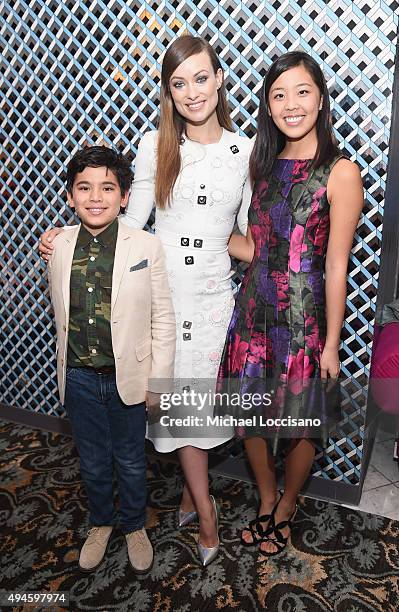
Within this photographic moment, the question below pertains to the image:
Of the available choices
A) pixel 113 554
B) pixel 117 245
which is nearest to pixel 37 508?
pixel 113 554

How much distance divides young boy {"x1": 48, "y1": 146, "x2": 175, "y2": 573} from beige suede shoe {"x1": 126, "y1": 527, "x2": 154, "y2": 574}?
378 mm

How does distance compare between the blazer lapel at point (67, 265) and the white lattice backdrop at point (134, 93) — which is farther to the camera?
the white lattice backdrop at point (134, 93)

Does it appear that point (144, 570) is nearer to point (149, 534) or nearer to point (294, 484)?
point (149, 534)

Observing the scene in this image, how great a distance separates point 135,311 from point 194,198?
1.37 feet

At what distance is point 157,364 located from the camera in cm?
180

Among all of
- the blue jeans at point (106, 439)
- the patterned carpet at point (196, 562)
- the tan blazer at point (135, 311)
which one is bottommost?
the patterned carpet at point (196, 562)

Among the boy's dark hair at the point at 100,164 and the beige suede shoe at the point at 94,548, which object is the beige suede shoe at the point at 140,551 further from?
the boy's dark hair at the point at 100,164

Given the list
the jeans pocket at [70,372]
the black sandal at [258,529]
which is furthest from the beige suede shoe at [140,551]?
the jeans pocket at [70,372]

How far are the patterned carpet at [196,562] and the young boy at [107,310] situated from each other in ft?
1.53

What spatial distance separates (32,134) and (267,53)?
1125mm

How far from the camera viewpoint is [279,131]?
5.78ft

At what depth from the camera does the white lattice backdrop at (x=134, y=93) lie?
188cm

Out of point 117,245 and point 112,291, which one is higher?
point 117,245

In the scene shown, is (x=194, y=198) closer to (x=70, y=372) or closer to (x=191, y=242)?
(x=191, y=242)
